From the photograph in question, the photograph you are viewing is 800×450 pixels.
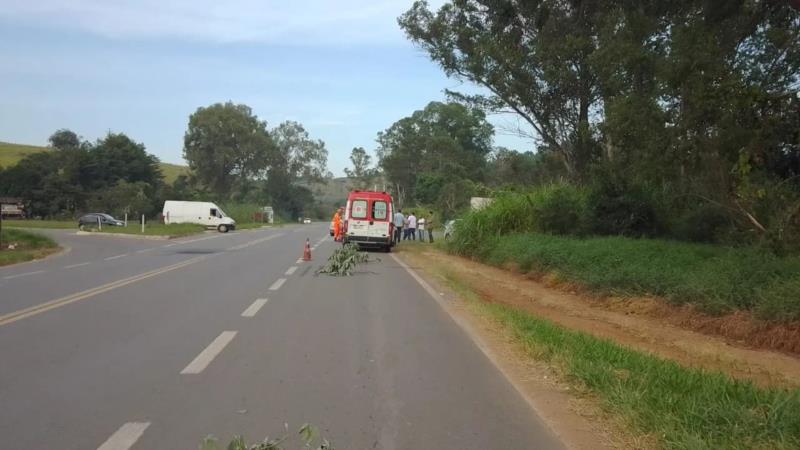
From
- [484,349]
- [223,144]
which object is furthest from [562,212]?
[223,144]

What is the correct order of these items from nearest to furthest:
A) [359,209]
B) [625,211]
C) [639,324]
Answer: [639,324]
[625,211]
[359,209]

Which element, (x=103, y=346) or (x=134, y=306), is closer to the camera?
(x=103, y=346)

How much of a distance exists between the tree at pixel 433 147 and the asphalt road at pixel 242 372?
59198 mm

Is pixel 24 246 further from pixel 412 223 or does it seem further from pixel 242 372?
pixel 242 372

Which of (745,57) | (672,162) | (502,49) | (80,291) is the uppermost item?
(502,49)

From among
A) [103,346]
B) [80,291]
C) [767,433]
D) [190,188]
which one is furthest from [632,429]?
[190,188]

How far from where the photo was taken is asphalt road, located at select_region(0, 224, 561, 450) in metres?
A: 5.30

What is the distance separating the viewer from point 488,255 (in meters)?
23.4

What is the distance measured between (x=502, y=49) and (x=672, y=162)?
9.29 m

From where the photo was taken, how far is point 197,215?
61.0 m

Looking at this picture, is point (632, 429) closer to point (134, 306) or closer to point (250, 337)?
point (250, 337)

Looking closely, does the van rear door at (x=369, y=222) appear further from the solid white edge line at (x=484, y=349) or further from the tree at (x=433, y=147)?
the tree at (x=433, y=147)

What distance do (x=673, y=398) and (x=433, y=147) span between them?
77.1 m

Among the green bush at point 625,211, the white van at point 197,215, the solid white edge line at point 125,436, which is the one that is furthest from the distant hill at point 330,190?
the solid white edge line at point 125,436
